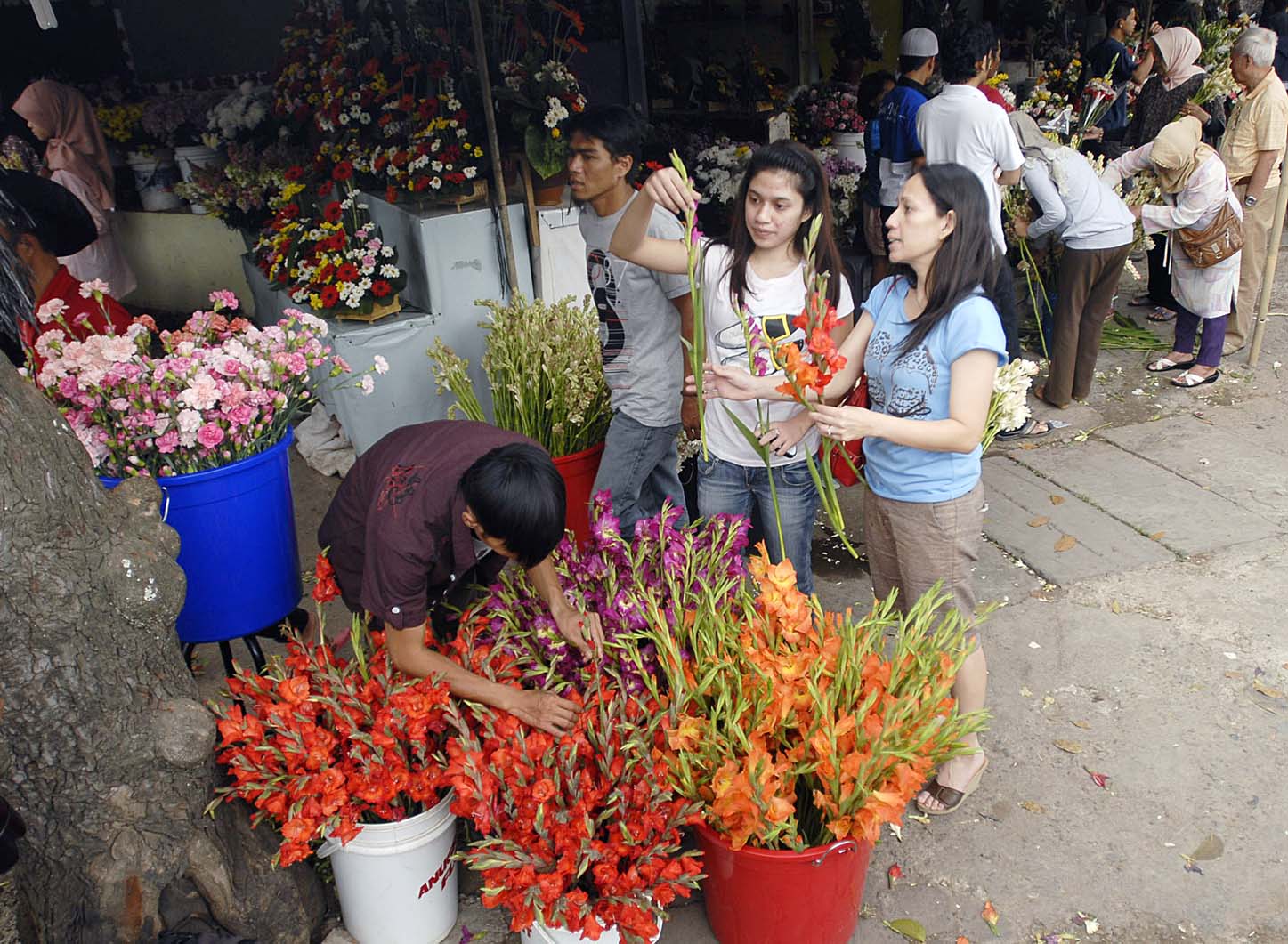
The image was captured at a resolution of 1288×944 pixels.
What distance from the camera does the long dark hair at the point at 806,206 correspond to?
7.98 ft

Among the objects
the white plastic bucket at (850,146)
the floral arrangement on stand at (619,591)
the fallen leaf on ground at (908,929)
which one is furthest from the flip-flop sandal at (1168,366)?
the fallen leaf on ground at (908,929)

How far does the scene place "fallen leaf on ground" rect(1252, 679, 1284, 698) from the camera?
288 cm

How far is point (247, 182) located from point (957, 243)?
4225 millimetres

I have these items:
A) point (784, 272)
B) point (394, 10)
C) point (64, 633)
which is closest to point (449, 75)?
point (394, 10)

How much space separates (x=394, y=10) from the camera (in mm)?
5180

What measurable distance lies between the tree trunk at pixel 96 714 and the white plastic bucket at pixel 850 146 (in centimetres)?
539

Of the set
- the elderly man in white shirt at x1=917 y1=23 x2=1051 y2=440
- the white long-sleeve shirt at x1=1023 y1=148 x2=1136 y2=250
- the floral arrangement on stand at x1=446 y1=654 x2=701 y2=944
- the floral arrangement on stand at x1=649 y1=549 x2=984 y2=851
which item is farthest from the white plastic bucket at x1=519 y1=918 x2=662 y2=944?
the white long-sleeve shirt at x1=1023 y1=148 x2=1136 y2=250

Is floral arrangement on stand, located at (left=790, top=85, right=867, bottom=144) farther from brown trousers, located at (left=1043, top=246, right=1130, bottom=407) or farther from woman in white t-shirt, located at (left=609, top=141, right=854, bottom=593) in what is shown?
woman in white t-shirt, located at (left=609, top=141, right=854, bottom=593)

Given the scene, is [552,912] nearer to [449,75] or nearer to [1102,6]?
[449,75]

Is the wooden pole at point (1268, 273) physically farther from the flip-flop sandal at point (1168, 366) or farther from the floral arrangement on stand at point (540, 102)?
the floral arrangement on stand at point (540, 102)

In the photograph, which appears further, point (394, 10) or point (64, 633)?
point (394, 10)

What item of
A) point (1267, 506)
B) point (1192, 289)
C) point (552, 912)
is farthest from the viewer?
point (1192, 289)

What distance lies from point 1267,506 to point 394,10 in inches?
188

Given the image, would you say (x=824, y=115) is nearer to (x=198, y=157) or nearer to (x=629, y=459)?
(x=198, y=157)
